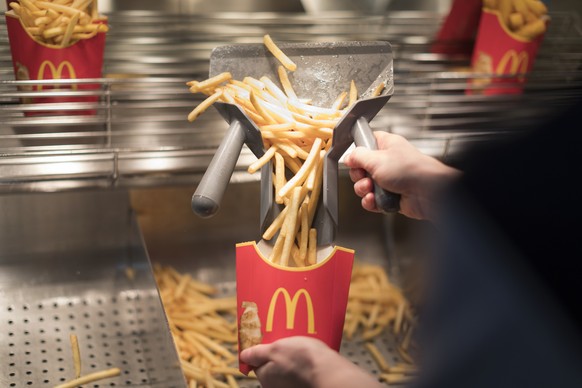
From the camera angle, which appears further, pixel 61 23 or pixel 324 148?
pixel 61 23

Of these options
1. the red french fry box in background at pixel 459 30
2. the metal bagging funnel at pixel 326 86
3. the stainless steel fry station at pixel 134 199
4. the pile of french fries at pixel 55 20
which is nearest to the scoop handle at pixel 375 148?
the metal bagging funnel at pixel 326 86

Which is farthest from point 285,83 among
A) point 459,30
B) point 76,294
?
point 459,30

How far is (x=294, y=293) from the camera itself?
1115 millimetres

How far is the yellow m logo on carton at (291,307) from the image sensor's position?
1114 mm

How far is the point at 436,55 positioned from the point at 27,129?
997mm

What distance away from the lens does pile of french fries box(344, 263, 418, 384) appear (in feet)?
5.29

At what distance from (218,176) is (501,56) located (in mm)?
928

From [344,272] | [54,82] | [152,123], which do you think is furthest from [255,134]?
[152,123]

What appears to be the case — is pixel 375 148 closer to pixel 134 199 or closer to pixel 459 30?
pixel 134 199

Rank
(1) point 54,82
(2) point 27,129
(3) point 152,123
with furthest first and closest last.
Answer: (3) point 152,123
(2) point 27,129
(1) point 54,82

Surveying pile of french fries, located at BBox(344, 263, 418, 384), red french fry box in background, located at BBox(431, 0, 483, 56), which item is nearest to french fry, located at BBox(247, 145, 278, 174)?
pile of french fries, located at BBox(344, 263, 418, 384)

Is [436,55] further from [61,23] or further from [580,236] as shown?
[580,236]

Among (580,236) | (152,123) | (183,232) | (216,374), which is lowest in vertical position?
(216,374)

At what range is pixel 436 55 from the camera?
197 cm
